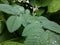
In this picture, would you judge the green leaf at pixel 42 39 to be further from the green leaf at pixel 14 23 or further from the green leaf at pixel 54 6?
the green leaf at pixel 54 6

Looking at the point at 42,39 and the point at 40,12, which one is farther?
the point at 40,12

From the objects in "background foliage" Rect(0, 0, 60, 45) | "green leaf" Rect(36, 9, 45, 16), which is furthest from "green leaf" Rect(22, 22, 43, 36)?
"green leaf" Rect(36, 9, 45, 16)

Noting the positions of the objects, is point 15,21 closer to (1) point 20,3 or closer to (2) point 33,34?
(2) point 33,34

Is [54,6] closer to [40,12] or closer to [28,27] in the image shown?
[40,12]

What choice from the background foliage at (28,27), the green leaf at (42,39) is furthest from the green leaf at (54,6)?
the green leaf at (42,39)

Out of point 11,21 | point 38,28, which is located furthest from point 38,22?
point 11,21

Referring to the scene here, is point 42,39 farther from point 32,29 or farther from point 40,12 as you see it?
point 40,12

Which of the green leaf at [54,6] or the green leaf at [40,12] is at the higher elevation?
the green leaf at [54,6]

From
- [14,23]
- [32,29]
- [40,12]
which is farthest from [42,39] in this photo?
[40,12]
